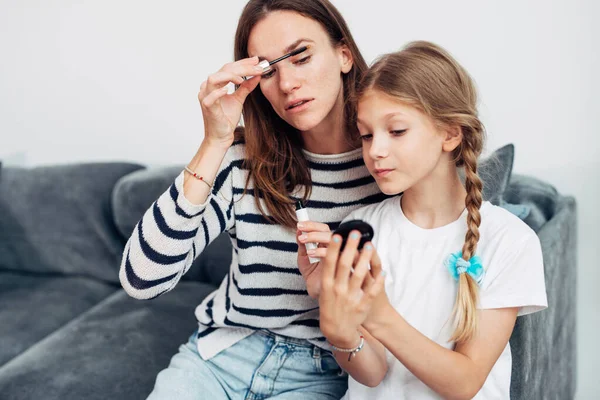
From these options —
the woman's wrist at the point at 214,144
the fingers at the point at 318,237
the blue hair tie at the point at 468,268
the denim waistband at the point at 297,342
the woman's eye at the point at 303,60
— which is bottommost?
the denim waistband at the point at 297,342

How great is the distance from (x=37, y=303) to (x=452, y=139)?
140 cm

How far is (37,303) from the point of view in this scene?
178 cm

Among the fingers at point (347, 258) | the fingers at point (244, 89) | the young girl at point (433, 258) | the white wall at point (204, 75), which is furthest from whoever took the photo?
the white wall at point (204, 75)

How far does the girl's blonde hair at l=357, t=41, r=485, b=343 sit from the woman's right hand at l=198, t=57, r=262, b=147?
0.20 metres

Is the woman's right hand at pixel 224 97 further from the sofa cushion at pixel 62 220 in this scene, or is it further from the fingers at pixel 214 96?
the sofa cushion at pixel 62 220

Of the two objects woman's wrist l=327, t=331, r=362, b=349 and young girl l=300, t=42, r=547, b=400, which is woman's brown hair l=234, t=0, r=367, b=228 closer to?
young girl l=300, t=42, r=547, b=400

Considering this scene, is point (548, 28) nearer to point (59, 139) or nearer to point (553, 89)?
point (553, 89)

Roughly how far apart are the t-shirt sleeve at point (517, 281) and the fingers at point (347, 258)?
254 millimetres

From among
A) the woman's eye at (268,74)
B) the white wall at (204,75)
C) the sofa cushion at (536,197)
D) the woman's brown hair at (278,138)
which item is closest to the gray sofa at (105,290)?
the sofa cushion at (536,197)

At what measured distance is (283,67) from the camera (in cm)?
102

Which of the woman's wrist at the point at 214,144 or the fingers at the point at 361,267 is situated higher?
the woman's wrist at the point at 214,144

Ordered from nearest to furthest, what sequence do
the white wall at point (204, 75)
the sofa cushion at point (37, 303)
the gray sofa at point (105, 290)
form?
the gray sofa at point (105, 290), the white wall at point (204, 75), the sofa cushion at point (37, 303)

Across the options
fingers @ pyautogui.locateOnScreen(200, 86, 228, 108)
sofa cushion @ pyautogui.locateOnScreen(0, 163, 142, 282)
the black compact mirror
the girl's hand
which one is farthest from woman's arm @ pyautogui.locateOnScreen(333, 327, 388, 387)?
A: sofa cushion @ pyautogui.locateOnScreen(0, 163, 142, 282)

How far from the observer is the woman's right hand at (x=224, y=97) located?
0.96m
